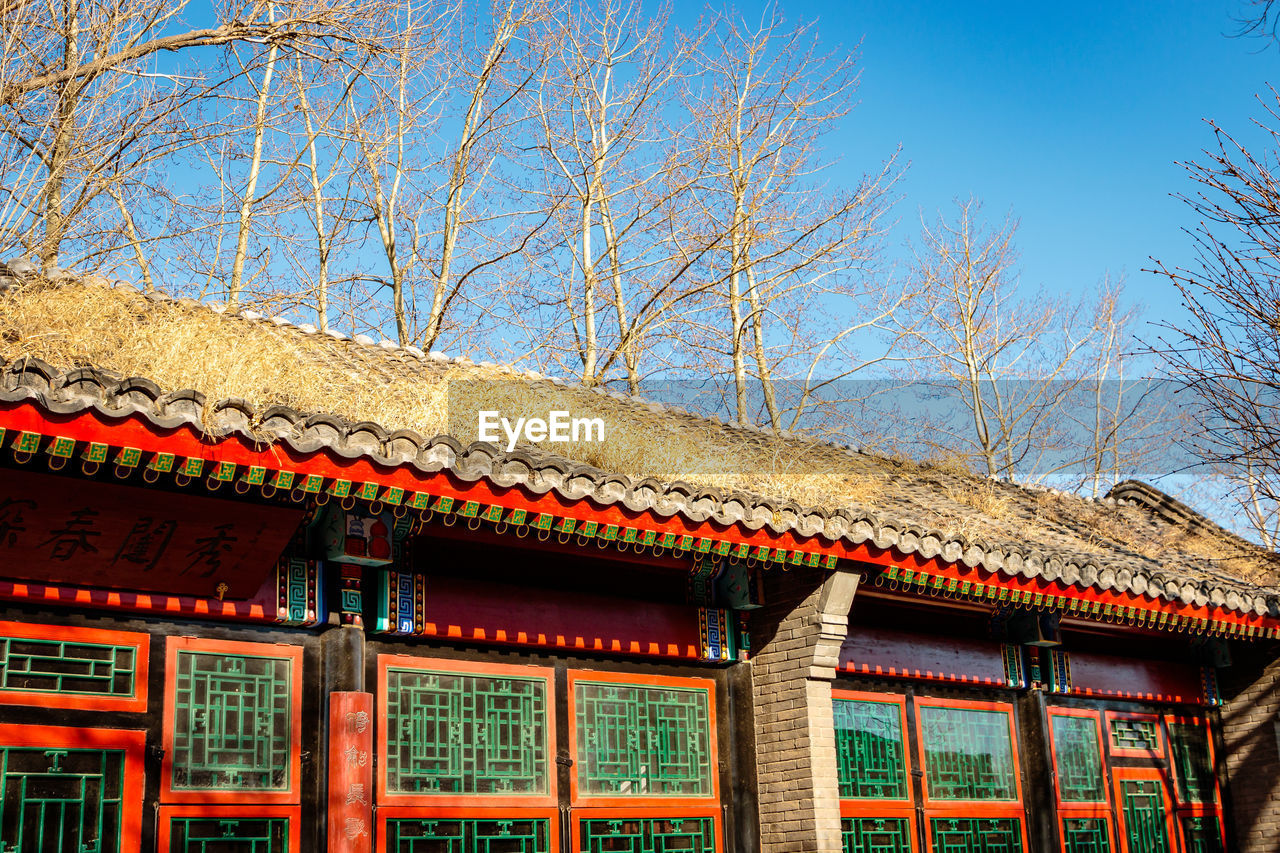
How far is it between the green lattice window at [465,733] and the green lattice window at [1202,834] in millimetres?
6266

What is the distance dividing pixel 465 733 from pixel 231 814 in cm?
135

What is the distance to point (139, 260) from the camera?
15.1 meters

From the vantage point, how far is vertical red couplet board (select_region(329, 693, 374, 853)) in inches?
241

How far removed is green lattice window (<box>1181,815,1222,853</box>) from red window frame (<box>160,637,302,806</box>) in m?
7.70

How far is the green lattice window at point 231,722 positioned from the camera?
591 centimetres

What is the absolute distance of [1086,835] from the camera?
9.58 m

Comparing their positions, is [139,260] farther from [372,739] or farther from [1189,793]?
[1189,793]

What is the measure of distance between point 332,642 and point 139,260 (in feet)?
33.8

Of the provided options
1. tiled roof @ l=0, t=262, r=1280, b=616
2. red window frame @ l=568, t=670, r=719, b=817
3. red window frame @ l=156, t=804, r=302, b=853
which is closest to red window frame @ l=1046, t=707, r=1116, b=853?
tiled roof @ l=0, t=262, r=1280, b=616

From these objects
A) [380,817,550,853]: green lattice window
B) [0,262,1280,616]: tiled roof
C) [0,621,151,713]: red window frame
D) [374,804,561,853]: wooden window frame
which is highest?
[0,262,1280,616]: tiled roof

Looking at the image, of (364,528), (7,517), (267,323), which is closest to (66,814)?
(7,517)

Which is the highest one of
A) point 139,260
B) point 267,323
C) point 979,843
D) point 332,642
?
point 139,260

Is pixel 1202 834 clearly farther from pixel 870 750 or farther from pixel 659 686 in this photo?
pixel 659 686

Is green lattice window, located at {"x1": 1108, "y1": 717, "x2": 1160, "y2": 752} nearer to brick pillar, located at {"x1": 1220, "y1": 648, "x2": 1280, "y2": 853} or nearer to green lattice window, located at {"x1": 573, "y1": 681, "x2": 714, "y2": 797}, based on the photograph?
brick pillar, located at {"x1": 1220, "y1": 648, "x2": 1280, "y2": 853}
